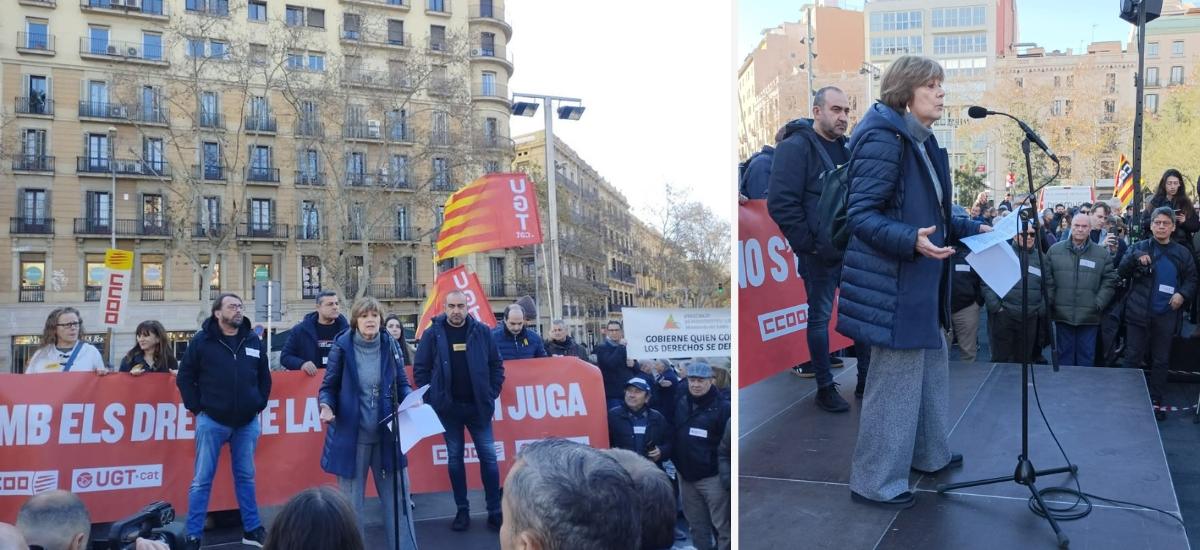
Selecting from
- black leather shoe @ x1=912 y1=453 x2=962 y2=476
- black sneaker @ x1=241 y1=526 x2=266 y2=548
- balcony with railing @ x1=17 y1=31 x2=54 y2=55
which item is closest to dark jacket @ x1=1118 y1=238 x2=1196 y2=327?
black leather shoe @ x1=912 y1=453 x2=962 y2=476

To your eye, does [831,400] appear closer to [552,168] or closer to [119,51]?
[552,168]

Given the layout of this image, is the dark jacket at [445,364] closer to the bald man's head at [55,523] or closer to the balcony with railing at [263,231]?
the balcony with railing at [263,231]

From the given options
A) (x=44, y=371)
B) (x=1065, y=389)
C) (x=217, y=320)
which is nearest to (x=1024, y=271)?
(x=1065, y=389)

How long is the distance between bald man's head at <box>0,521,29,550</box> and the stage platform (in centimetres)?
152

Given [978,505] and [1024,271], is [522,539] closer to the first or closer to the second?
[978,505]

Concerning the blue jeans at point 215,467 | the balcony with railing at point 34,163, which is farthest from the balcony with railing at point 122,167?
the blue jeans at point 215,467

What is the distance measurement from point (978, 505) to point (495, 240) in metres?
1.74

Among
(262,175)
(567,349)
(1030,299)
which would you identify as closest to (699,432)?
(567,349)

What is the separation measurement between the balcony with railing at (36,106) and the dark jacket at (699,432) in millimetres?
2217

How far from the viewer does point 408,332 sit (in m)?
3.12

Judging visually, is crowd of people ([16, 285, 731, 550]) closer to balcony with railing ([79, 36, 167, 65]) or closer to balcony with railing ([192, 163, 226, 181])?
balcony with railing ([192, 163, 226, 181])

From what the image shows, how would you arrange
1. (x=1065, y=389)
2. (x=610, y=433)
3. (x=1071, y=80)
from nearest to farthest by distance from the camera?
(x=1065, y=389) < (x=610, y=433) < (x=1071, y=80)

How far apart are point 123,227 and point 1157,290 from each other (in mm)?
4370

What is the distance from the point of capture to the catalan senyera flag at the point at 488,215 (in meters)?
2.90
